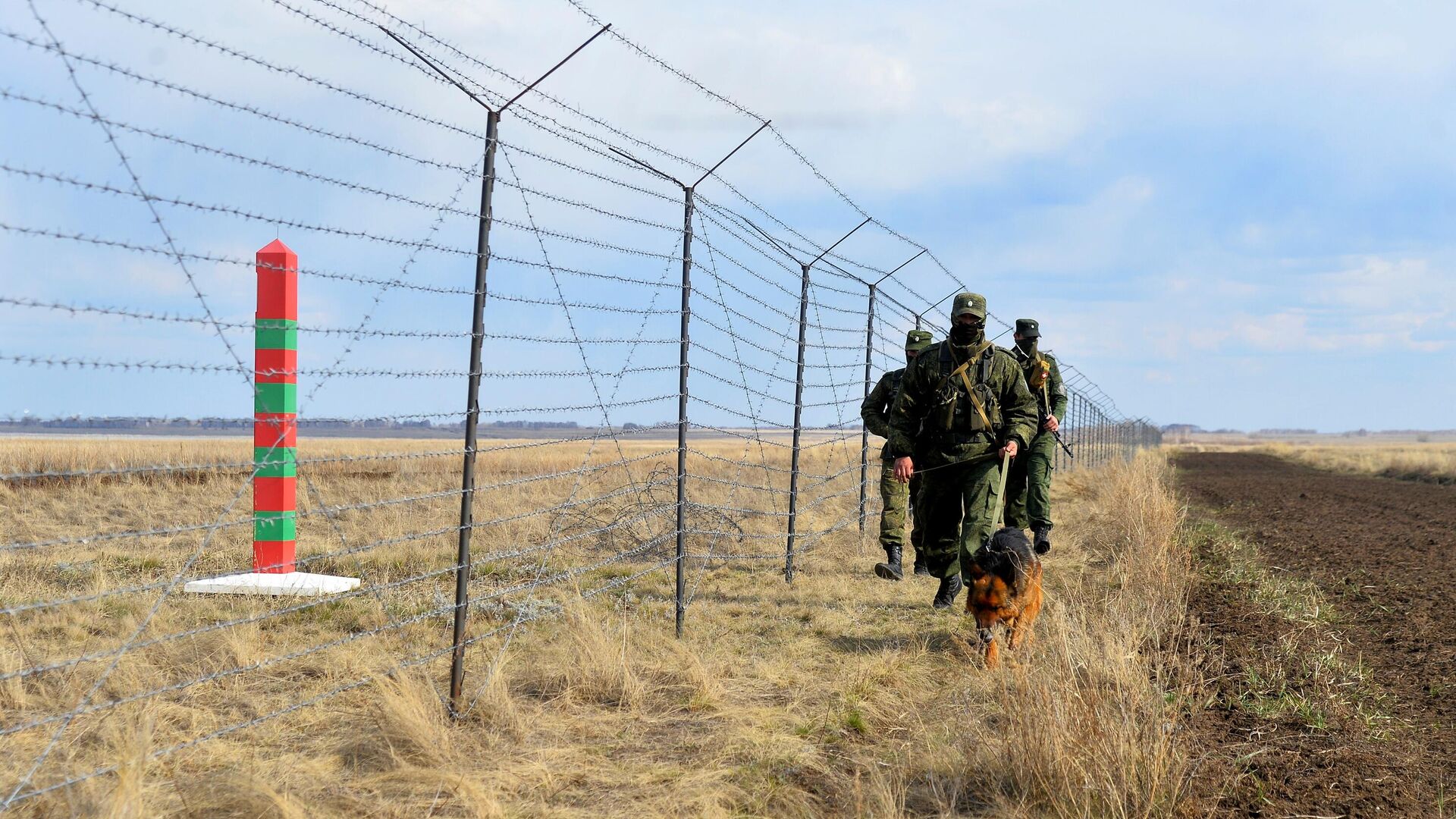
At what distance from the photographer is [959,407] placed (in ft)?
19.6

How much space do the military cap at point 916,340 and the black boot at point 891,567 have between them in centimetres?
154

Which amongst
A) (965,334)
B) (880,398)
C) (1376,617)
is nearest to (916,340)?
(880,398)

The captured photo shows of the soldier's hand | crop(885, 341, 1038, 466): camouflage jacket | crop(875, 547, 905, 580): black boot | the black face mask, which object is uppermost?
the black face mask

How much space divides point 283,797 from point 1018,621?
320cm

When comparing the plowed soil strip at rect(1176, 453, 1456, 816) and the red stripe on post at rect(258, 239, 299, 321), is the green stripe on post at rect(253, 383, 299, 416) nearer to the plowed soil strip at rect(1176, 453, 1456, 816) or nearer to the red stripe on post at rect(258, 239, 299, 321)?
the red stripe on post at rect(258, 239, 299, 321)

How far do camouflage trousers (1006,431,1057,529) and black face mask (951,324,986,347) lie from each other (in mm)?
1731

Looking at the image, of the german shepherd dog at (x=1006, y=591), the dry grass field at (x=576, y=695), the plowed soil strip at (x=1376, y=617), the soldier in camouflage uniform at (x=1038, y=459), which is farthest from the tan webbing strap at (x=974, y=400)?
the plowed soil strip at (x=1376, y=617)

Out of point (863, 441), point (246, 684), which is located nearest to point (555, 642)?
point (246, 684)

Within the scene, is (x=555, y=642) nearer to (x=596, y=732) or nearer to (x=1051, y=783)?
(x=596, y=732)

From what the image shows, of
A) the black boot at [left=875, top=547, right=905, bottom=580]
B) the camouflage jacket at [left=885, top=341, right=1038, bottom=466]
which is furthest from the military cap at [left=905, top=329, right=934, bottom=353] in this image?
the camouflage jacket at [left=885, top=341, right=1038, bottom=466]

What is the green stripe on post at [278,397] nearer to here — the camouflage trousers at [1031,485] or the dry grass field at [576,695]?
the dry grass field at [576,695]

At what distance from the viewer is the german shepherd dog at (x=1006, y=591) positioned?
16.6 ft

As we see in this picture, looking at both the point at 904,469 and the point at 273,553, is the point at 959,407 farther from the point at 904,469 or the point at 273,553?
the point at 273,553

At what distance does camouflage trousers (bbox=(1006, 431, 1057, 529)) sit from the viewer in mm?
7688
